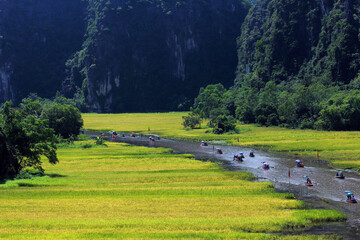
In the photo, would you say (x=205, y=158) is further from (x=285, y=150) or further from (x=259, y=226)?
(x=259, y=226)

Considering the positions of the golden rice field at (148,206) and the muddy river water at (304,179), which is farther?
the muddy river water at (304,179)

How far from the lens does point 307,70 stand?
148 meters

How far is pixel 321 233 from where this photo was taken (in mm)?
28234

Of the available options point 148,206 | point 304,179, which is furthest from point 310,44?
point 148,206

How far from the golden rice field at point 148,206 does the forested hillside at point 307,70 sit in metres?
51.9

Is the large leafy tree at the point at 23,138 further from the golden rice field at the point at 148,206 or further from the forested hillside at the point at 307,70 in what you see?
the forested hillside at the point at 307,70

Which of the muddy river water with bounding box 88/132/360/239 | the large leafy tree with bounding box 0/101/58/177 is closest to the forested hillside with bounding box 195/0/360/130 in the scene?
the muddy river water with bounding box 88/132/360/239

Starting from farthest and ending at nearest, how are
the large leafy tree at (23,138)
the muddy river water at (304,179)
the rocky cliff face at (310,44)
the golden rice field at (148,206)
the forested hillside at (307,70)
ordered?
the rocky cliff face at (310,44)
the forested hillside at (307,70)
the large leafy tree at (23,138)
the muddy river water at (304,179)
the golden rice field at (148,206)

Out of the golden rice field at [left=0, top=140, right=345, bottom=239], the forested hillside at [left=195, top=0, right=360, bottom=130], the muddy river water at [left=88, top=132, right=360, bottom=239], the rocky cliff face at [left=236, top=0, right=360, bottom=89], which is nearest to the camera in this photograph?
the golden rice field at [left=0, top=140, right=345, bottom=239]

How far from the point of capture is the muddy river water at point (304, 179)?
3038 cm

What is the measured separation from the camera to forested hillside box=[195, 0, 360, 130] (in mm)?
97312

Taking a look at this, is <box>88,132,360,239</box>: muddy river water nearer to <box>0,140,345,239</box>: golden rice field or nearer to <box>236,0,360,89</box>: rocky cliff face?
<box>0,140,345,239</box>: golden rice field

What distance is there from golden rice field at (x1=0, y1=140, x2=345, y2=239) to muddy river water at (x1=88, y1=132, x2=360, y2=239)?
1.51 meters

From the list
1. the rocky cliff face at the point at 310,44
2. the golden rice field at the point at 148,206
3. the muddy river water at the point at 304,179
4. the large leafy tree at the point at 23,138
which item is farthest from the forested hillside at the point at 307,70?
the large leafy tree at the point at 23,138
